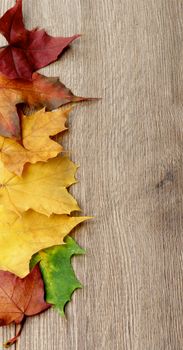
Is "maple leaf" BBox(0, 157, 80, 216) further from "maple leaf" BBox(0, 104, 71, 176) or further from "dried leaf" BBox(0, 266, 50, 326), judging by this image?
"dried leaf" BBox(0, 266, 50, 326)

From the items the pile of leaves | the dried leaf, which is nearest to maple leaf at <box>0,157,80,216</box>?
the pile of leaves

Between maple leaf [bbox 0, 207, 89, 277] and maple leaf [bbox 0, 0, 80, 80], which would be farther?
maple leaf [bbox 0, 0, 80, 80]

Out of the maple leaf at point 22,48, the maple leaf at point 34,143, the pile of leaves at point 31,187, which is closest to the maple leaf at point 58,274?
the pile of leaves at point 31,187

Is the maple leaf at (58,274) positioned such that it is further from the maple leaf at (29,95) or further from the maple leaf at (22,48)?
the maple leaf at (22,48)

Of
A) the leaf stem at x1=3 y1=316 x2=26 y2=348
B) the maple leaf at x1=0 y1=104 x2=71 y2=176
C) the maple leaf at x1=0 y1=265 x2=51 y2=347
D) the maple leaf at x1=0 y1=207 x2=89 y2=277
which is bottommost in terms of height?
the leaf stem at x1=3 y1=316 x2=26 y2=348

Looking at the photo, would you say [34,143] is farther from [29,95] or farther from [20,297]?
[20,297]
